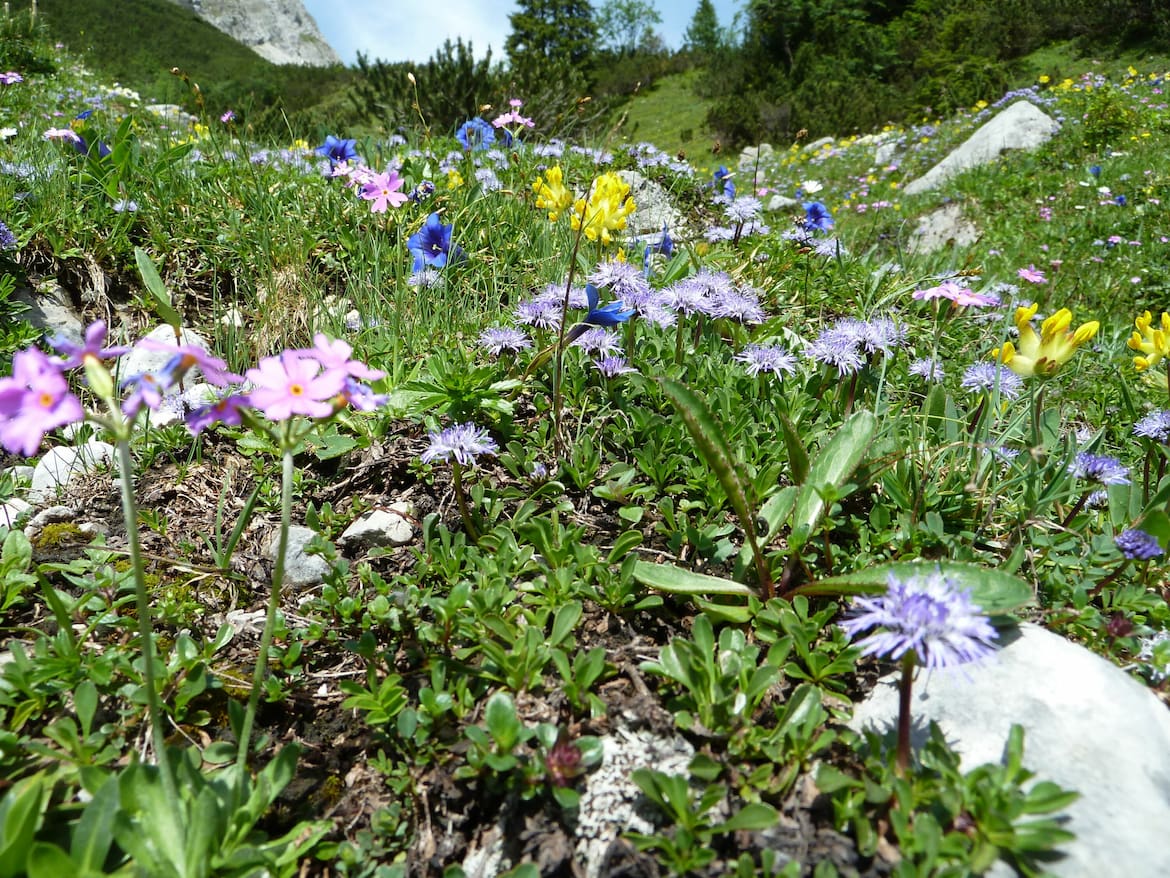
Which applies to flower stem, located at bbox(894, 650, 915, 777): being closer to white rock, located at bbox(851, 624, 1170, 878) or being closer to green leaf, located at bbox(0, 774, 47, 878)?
white rock, located at bbox(851, 624, 1170, 878)

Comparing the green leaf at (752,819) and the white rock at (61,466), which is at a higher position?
the white rock at (61,466)

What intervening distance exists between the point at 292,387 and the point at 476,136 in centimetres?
462

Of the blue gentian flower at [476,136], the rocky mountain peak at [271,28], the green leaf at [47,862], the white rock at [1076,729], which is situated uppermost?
the rocky mountain peak at [271,28]

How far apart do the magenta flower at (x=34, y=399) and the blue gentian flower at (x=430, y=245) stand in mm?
2317

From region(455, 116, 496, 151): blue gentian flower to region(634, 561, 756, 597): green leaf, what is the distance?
4.15 m

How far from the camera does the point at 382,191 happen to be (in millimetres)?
3316

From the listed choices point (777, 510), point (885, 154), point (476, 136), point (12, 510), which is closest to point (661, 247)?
point (777, 510)

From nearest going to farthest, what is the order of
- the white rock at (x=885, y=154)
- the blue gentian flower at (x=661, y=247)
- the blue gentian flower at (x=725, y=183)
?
the blue gentian flower at (x=661, y=247) → the blue gentian flower at (x=725, y=183) → the white rock at (x=885, y=154)

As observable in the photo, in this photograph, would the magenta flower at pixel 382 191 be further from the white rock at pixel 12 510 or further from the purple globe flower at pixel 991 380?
the purple globe flower at pixel 991 380

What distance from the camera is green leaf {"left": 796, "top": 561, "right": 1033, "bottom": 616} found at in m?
1.48

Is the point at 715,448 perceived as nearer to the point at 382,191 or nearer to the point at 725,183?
the point at 382,191

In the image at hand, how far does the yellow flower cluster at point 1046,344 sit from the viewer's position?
75.0 inches

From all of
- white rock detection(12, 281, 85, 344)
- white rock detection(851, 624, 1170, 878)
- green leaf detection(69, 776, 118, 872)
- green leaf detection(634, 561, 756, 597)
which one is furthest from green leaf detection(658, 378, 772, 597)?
white rock detection(12, 281, 85, 344)

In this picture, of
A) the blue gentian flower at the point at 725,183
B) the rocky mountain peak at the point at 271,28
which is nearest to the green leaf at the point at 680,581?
the blue gentian flower at the point at 725,183
